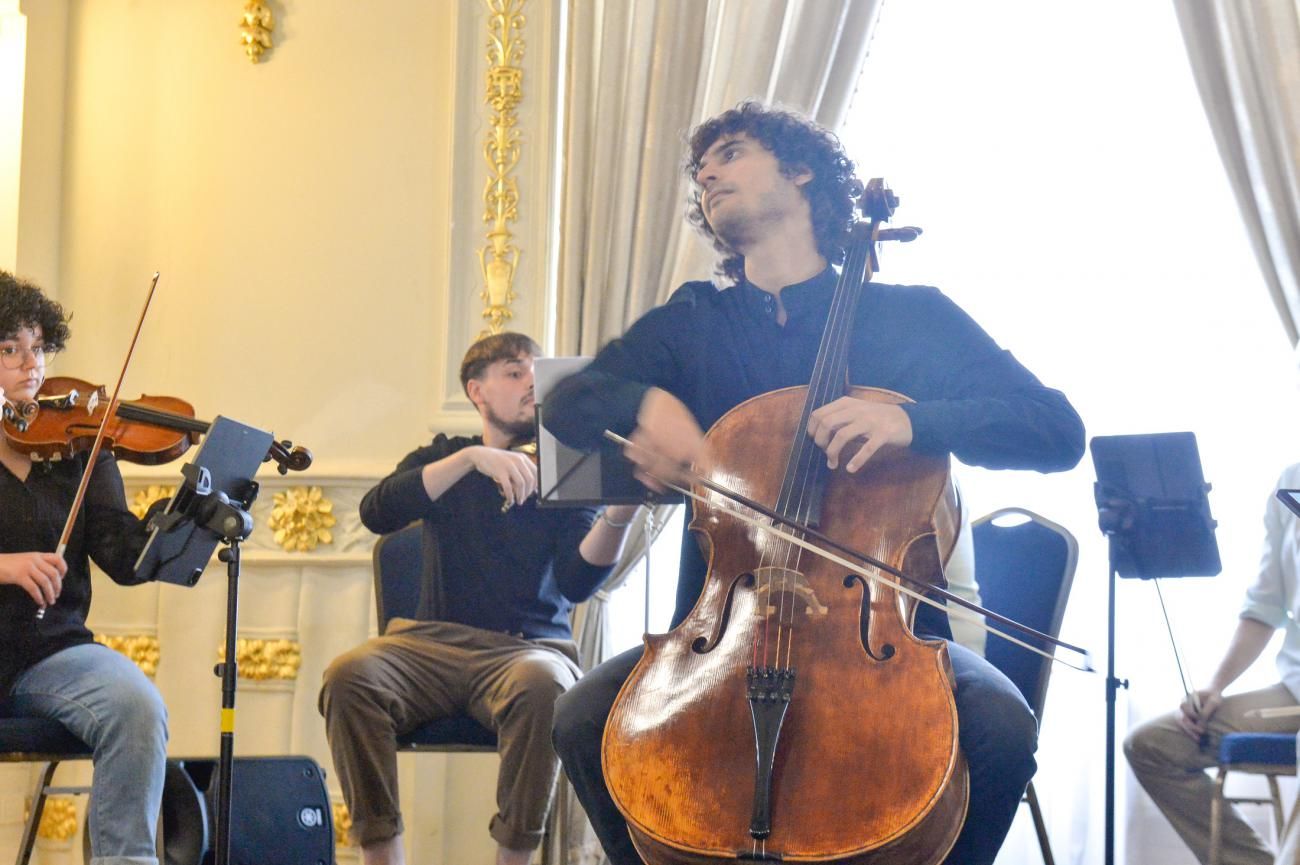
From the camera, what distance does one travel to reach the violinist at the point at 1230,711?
2.69 m

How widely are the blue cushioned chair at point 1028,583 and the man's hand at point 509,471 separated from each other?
834mm

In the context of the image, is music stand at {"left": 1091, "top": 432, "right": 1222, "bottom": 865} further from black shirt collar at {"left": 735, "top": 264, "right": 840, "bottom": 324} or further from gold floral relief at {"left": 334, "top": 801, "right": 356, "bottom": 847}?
gold floral relief at {"left": 334, "top": 801, "right": 356, "bottom": 847}

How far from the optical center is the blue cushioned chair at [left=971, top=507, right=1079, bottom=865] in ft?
7.31

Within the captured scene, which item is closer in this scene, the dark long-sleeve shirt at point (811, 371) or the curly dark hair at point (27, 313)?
the dark long-sleeve shirt at point (811, 371)

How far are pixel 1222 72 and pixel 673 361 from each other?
Result: 6.34ft

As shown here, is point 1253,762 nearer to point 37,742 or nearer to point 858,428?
point 858,428

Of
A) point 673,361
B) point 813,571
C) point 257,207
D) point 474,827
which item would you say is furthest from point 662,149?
point 813,571

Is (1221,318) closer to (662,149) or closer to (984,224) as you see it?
(984,224)

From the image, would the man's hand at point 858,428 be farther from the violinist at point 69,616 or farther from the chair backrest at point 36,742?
the chair backrest at point 36,742

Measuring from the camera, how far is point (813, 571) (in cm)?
150

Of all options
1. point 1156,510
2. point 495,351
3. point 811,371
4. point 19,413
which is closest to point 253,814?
point 19,413

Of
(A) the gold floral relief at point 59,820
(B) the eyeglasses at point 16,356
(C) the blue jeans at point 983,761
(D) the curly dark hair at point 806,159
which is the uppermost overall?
(D) the curly dark hair at point 806,159

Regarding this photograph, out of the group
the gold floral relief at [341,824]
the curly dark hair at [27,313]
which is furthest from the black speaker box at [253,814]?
the curly dark hair at [27,313]

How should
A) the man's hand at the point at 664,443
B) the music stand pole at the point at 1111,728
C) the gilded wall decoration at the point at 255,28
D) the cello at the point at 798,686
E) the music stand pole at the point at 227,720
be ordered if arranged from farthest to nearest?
the gilded wall decoration at the point at 255,28, the music stand pole at the point at 1111,728, the music stand pole at the point at 227,720, the man's hand at the point at 664,443, the cello at the point at 798,686
